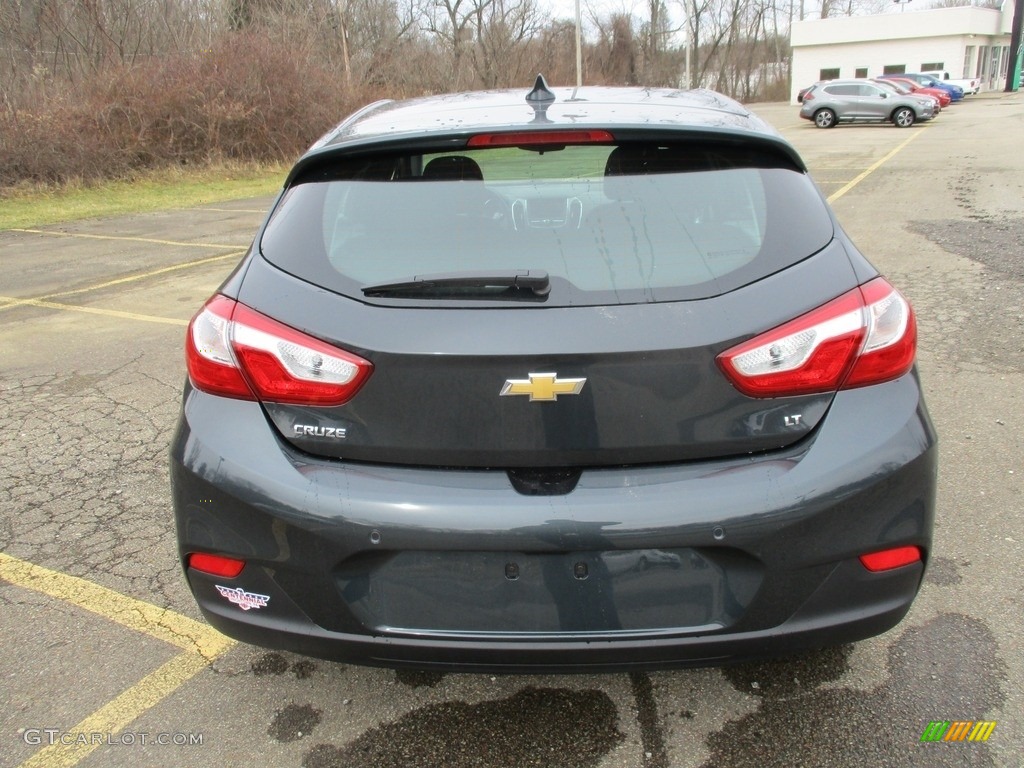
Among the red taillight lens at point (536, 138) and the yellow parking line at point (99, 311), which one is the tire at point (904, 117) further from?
the red taillight lens at point (536, 138)

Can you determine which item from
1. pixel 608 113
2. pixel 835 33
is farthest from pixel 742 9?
pixel 608 113

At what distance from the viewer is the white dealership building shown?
53.5 m

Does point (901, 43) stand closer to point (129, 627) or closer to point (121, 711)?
point (129, 627)

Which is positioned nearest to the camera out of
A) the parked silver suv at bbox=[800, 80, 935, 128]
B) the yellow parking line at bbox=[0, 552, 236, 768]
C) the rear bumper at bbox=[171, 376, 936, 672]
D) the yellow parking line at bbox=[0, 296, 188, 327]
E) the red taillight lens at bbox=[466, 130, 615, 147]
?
the rear bumper at bbox=[171, 376, 936, 672]

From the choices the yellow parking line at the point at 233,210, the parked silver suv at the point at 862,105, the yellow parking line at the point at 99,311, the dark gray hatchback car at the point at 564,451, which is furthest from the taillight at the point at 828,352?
the parked silver suv at the point at 862,105

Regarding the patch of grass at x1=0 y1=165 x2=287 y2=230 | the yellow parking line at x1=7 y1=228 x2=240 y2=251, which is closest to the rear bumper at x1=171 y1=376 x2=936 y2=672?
the yellow parking line at x1=7 y1=228 x2=240 y2=251

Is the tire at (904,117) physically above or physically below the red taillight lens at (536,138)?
below

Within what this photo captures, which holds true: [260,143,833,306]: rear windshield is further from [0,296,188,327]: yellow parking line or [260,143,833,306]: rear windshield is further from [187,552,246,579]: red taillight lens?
[0,296,188,327]: yellow parking line

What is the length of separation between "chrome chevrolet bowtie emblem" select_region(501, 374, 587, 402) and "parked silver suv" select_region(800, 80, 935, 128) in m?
33.8

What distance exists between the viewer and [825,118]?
31969mm

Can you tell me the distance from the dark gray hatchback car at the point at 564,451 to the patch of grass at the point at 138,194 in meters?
13.0

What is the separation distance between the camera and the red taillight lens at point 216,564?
1.90 m

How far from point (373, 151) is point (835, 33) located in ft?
210

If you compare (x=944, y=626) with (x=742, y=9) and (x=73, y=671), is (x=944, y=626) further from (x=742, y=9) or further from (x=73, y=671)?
(x=742, y=9)
